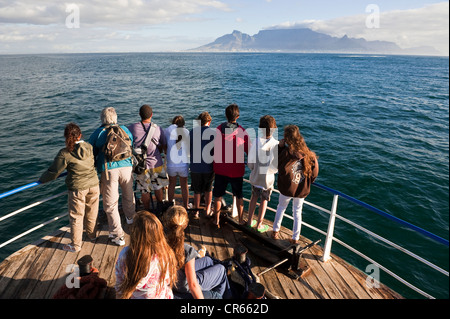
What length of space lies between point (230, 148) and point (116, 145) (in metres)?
1.89

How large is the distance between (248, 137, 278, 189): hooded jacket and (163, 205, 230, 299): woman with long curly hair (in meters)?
1.65

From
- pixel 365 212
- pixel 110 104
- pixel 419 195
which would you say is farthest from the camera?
pixel 110 104

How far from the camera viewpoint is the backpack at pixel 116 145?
4227 millimetres

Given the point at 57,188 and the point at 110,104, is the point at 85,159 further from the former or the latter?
the point at 110,104

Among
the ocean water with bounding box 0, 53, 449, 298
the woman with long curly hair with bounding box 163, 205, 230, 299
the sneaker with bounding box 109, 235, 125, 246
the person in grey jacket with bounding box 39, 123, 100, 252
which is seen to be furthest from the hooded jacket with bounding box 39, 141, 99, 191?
the ocean water with bounding box 0, 53, 449, 298

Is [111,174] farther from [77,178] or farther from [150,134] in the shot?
[150,134]

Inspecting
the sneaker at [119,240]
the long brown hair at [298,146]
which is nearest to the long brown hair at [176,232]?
the long brown hair at [298,146]

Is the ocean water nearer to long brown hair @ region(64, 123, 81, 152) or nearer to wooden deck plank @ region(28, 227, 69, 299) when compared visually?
wooden deck plank @ region(28, 227, 69, 299)

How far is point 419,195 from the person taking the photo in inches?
503

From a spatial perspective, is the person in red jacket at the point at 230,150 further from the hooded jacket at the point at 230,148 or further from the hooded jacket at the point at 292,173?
the hooded jacket at the point at 292,173

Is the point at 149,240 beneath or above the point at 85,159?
beneath

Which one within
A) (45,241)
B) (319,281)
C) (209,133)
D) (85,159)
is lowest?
(319,281)
